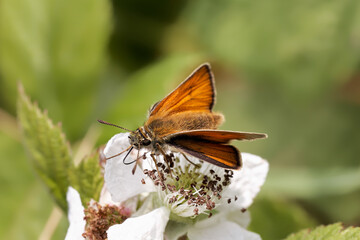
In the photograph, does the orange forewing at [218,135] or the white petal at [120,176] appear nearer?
the orange forewing at [218,135]

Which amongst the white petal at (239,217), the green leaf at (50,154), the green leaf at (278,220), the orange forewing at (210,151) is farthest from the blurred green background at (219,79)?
the orange forewing at (210,151)

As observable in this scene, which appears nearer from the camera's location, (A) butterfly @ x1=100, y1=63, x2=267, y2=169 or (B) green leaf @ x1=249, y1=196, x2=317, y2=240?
(A) butterfly @ x1=100, y1=63, x2=267, y2=169

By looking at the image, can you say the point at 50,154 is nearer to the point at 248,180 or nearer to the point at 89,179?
the point at 89,179

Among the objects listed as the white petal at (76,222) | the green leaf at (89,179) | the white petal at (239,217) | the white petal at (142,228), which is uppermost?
the white petal at (239,217)

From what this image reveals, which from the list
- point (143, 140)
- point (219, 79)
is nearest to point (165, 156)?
point (143, 140)

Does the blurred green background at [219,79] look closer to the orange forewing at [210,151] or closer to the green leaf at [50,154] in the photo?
the green leaf at [50,154]

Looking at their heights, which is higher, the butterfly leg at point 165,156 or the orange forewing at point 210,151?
the orange forewing at point 210,151

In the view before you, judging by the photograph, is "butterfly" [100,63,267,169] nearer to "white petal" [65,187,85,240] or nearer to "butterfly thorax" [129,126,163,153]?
"butterfly thorax" [129,126,163,153]

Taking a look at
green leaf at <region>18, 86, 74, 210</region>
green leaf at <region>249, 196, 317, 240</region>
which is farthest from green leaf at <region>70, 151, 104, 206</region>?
green leaf at <region>249, 196, 317, 240</region>
